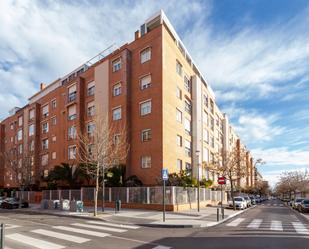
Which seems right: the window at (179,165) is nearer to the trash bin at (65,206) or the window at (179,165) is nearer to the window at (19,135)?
the trash bin at (65,206)

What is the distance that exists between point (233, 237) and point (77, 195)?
23.0m

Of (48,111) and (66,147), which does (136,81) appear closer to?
(66,147)

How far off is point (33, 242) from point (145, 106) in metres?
22.0

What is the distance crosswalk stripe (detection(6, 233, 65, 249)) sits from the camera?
1034 cm

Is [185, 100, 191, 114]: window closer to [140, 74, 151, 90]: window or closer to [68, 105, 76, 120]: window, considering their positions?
[140, 74, 151, 90]: window

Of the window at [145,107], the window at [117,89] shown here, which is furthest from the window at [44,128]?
Result: the window at [145,107]

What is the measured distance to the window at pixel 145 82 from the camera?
3206 centimetres

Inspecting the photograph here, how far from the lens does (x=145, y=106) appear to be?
32094 mm

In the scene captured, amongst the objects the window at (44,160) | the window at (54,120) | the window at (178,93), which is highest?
the window at (178,93)

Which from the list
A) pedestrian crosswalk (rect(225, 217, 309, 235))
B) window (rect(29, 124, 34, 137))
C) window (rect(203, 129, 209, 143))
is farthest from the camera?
window (rect(29, 124, 34, 137))

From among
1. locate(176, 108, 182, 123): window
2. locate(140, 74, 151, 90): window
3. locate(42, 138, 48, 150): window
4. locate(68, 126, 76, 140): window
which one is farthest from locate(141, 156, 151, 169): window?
locate(42, 138, 48, 150): window

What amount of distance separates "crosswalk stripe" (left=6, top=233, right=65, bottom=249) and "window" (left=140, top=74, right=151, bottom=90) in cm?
2170

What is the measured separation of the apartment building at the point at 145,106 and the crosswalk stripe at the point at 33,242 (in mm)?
18035

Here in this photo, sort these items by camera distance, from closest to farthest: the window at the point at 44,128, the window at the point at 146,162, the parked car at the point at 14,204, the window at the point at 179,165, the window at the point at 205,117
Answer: the window at the point at 146,162
the parked car at the point at 14,204
the window at the point at 179,165
the window at the point at 205,117
the window at the point at 44,128
